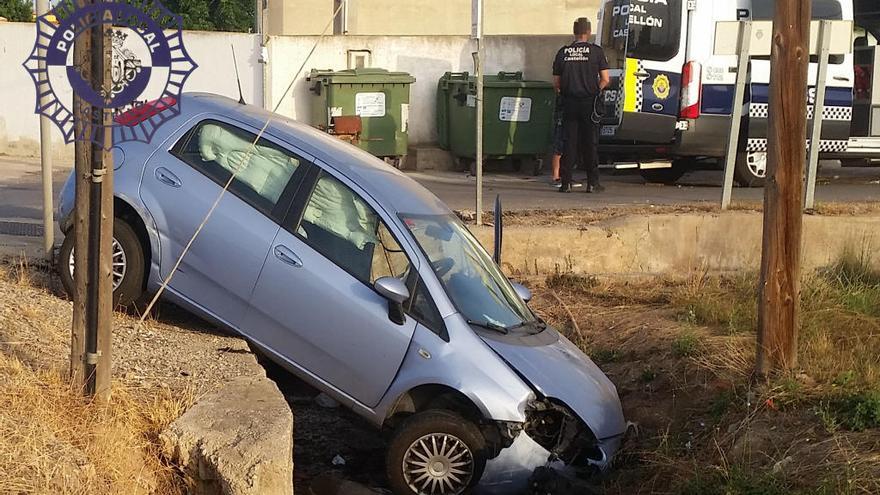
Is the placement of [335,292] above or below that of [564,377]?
above

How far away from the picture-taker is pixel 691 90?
508 inches

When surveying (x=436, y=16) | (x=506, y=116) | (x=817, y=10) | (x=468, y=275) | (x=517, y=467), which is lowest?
(x=517, y=467)

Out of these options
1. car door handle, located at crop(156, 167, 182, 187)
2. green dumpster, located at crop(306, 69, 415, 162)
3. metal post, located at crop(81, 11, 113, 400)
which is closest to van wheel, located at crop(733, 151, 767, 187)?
green dumpster, located at crop(306, 69, 415, 162)

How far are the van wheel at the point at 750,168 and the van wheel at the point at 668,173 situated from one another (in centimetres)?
83

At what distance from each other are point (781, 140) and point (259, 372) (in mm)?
3173

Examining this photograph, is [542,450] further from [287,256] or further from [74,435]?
[74,435]

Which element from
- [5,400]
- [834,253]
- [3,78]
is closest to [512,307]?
[5,400]

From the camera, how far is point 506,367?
5.89 metres

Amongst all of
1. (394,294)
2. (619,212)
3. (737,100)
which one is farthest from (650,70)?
(394,294)

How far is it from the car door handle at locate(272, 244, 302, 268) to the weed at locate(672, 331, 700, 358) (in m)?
2.84

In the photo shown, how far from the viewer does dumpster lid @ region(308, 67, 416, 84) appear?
15.1 metres

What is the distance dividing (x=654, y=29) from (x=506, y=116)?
9.60 ft

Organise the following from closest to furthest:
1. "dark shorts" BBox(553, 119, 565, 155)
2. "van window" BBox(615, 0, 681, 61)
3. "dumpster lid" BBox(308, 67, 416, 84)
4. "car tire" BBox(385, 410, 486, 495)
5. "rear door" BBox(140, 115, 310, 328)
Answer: "car tire" BBox(385, 410, 486, 495) < "rear door" BBox(140, 115, 310, 328) < "van window" BBox(615, 0, 681, 61) < "dark shorts" BBox(553, 119, 565, 155) < "dumpster lid" BBox(308, 67, 416, 84)

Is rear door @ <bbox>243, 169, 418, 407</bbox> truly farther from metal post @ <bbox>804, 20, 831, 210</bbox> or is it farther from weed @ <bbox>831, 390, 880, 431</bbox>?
metal post @ <bbox>804, 20, 831, 210</bbox>
